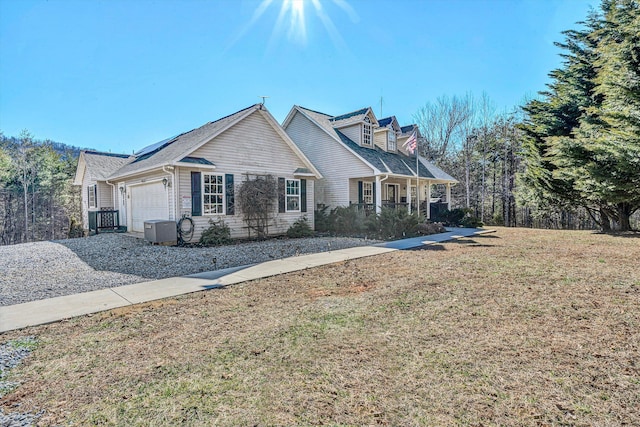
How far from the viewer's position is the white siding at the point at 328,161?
17.2 m

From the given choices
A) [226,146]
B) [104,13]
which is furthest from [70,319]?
[104,13]

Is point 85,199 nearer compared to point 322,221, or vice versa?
point 322,221

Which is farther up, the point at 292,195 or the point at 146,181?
the point at 146,181

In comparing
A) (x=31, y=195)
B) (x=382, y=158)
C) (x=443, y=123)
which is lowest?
(x=31, y=195)

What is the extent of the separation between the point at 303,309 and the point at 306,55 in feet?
40.7

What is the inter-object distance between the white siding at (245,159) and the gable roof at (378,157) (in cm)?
391

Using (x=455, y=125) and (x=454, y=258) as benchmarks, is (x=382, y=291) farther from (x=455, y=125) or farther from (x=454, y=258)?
(x=455, y=125)

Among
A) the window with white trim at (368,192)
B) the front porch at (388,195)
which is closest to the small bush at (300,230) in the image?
the front porch at (388,195)

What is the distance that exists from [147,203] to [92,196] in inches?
307

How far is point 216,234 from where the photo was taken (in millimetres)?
11797

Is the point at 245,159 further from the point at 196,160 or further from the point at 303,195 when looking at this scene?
the point at 303,195

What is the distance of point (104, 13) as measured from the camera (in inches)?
398

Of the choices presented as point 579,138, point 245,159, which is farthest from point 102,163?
point 579,138

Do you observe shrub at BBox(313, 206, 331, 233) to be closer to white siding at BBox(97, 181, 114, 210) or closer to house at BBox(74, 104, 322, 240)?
house at BBox(74, 104, 322, 240)
